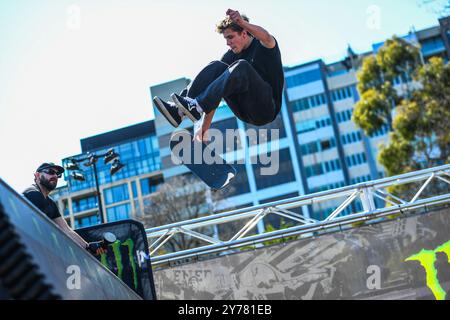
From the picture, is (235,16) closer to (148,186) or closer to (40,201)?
(40,201)

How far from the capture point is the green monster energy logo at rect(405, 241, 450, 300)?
10711 mm

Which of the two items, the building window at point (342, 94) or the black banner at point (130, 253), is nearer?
the black banner at point (130, 253)

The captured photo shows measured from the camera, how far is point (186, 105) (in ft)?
16.7

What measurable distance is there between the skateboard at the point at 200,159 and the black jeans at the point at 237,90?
587mm

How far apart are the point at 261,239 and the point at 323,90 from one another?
43831 mm

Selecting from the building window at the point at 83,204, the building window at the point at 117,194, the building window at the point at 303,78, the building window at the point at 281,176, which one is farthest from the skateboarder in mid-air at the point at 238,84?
the building window at the point at 117,194

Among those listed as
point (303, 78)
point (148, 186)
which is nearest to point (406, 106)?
point (303, 78)

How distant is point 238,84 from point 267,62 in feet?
1.16

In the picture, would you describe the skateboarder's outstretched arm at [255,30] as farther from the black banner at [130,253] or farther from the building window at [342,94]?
the building window at [342,94]

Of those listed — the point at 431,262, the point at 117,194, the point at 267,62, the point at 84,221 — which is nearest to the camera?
the point at 267,62

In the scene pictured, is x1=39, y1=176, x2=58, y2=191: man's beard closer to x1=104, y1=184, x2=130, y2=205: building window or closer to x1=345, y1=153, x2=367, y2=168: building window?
x1=345, y1=153, x2=367, y2=168: building window

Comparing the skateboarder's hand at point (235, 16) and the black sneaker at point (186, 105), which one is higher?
the skateboarder's hand at point (235, 16)

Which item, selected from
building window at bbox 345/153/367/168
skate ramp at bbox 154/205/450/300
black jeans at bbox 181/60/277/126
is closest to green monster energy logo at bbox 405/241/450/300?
skate ramp at bbox 154/205/450/300

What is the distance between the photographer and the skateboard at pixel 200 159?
5.78 meters
